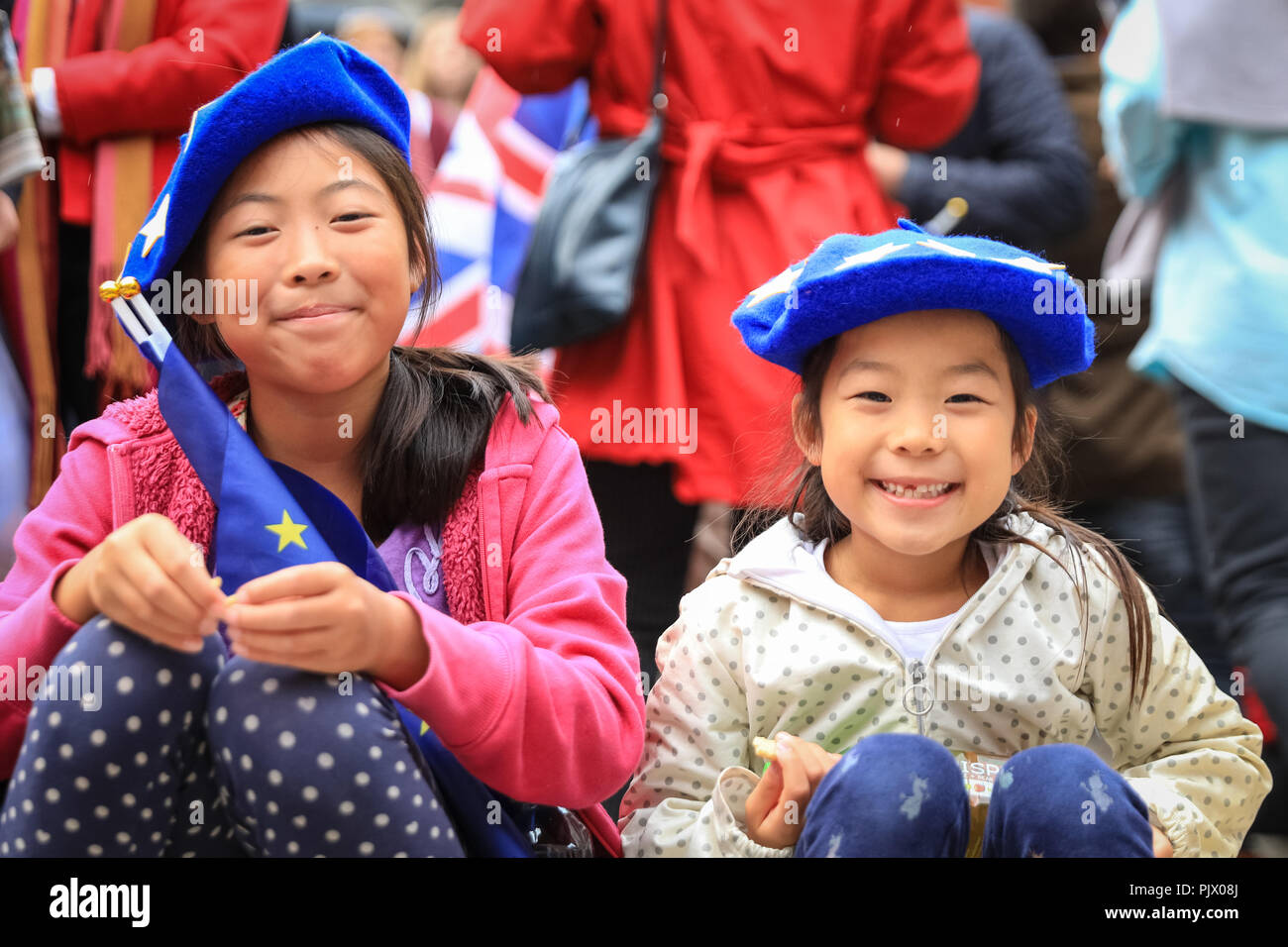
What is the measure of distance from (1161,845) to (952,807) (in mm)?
272

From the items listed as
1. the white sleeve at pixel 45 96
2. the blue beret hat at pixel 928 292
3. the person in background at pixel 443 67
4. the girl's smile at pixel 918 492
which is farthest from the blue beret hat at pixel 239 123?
the person in background at pixel 443 67

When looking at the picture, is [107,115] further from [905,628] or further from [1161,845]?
[1161,845]

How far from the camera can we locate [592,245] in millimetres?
2494

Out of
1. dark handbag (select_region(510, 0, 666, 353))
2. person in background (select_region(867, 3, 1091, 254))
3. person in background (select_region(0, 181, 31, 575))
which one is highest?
person in background (select_region(867, 3, 1091, 254))

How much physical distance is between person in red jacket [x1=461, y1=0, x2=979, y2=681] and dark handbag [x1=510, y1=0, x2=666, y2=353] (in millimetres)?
44

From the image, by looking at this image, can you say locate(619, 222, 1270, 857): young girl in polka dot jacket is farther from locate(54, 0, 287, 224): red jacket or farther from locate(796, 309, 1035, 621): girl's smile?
locate(54, 0, 287, 224): red jacket

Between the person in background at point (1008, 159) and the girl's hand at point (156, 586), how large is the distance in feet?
5.25

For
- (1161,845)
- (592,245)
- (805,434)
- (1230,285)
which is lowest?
(1161,845)

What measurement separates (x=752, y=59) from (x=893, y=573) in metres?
0.97

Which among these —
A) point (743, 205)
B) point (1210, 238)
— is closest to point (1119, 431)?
point (1210, 238)

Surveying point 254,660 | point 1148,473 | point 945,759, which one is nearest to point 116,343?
point 254,660

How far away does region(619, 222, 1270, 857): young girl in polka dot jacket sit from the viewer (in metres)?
1.81

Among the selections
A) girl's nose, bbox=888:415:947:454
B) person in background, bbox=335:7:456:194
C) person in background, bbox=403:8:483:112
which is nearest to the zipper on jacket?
girl's nose, bbox=888:415:947:454
